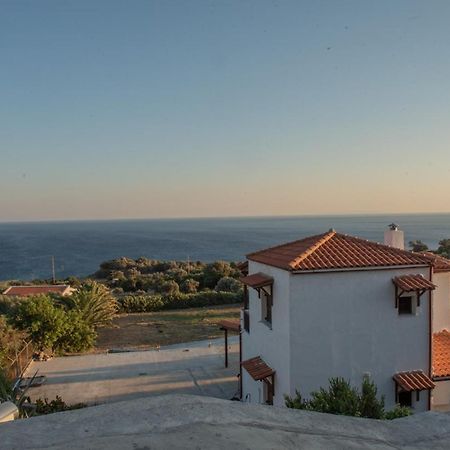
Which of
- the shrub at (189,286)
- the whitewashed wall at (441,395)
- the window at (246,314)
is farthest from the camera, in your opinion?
the shrub at (189,286)

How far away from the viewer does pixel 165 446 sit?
2338 millimetres

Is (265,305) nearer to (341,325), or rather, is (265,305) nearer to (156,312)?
(341,325)

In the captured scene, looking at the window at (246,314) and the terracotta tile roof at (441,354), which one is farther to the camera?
the window at (246,314)

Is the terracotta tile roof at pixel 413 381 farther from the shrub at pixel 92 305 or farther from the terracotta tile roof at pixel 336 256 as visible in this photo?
the shrub at pixel 92 305

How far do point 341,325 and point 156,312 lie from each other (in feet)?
64.5

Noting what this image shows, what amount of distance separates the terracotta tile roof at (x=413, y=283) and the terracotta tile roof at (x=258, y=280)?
275cm

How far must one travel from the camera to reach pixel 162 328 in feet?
77.5

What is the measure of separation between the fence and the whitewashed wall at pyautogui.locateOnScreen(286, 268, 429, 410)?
8.94 m

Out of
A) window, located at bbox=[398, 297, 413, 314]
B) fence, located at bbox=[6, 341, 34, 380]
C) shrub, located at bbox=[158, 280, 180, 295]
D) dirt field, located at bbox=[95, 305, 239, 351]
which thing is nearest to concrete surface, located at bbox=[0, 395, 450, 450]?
window, located at bbox=[398, 297, 413, 314]

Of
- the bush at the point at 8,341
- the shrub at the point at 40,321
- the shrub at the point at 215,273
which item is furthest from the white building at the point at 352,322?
the shrub at the point at 215,273

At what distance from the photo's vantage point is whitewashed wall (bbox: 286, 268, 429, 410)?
1029 centimetres

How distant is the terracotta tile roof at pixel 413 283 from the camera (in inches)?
400

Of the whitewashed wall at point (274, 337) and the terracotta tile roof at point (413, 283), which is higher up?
the terracotta tile roof at point (413, 283)

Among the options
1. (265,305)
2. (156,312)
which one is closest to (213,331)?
(156,312)
